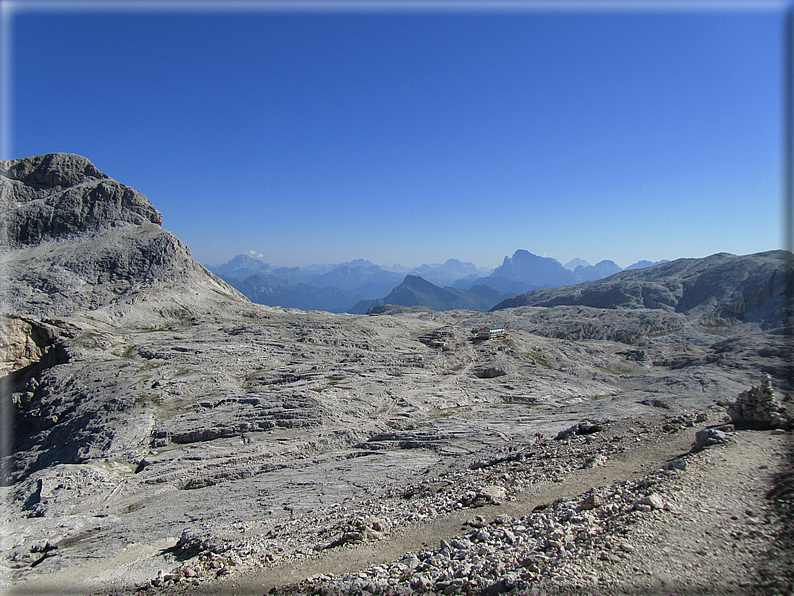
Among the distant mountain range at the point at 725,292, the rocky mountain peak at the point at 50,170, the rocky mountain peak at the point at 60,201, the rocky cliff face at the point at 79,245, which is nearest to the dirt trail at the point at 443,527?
the rocky cliff face at the point at 79,245

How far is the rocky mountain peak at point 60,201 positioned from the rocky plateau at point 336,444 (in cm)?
59

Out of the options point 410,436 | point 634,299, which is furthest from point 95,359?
point 634,299

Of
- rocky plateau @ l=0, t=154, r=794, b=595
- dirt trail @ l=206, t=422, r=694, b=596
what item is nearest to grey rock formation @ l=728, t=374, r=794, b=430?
rocky plateau @ l=0, t=154, r=794, b=595

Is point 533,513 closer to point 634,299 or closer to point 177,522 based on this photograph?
point 177,522

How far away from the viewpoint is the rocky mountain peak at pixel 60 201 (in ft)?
348

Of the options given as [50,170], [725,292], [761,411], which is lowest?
[761,411]

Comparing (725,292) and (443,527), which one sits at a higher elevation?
(725,292)

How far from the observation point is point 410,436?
43594mm

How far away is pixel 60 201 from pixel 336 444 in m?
117

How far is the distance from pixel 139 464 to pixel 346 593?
36.2 meters

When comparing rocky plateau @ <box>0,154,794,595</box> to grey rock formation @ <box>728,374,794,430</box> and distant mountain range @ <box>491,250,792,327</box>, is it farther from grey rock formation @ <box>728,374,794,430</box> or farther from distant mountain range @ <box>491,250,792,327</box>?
distant mountain range @ <box>491,250,792,327</box>

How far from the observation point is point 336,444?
44.1 m

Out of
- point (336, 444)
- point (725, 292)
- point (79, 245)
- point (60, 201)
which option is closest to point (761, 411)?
point (336, 444)

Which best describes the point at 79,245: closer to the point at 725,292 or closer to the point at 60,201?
the point at 60,201
